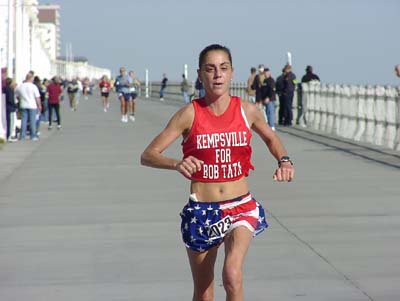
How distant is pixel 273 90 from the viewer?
122ft

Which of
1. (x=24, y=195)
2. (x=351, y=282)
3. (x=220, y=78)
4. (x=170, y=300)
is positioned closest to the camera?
(x=220, y=78)

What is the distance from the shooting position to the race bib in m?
6.73

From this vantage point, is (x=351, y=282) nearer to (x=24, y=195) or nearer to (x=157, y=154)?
(x=157, y=154)

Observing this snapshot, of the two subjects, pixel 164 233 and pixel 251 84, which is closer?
pixel 164 233

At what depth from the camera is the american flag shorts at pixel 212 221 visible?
6730mm

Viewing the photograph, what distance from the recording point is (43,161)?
24.4 m

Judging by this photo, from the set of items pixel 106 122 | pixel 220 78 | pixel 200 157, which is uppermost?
pixel 220 78

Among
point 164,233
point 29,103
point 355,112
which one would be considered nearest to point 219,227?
point 164,233

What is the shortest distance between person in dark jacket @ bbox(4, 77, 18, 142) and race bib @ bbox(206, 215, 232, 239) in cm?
2640

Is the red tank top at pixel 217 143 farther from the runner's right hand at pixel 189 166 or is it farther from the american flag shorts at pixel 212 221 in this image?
the runner's right hand at pixel 189 166

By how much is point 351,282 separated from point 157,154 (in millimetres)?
3220

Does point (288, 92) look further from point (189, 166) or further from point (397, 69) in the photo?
point (189, 166)

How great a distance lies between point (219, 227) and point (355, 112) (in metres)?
25.4

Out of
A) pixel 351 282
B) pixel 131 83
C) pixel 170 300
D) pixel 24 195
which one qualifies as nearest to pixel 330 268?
pixel 351 282
